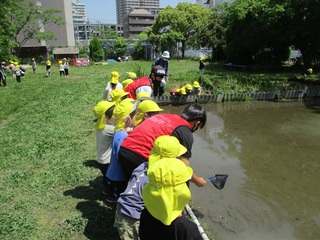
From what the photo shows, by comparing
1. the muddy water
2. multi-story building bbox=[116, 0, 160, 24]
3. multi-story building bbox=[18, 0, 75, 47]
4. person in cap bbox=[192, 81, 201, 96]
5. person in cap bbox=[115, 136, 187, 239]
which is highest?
multi-story building bbox=[116, 0, 160, 24]

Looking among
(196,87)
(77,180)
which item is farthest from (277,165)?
(196,87)

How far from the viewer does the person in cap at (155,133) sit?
2990 mm

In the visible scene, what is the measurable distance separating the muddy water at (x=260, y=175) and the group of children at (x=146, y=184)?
1578mm

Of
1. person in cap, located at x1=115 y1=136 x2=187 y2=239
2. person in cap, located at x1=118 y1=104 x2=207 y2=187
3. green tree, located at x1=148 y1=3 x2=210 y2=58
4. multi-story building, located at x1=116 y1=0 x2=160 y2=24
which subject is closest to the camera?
person in cap, located at x1=115 y1=136 x2=187 y2=239

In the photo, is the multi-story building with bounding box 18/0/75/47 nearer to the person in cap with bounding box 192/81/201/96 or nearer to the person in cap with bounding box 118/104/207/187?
the person in cap with bounding box 192/81/201/96

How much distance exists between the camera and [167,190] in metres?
1.89

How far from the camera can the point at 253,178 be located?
224 inches

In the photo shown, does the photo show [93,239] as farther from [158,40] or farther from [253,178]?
[158,40]

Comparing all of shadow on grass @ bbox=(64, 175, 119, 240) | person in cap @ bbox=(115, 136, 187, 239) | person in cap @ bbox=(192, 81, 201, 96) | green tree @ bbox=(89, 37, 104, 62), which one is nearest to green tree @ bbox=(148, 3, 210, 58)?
green tree @ bbox=(89, 37, 104, 62)

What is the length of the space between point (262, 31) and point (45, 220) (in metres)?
21.8

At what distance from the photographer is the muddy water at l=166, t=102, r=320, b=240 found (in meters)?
4.22

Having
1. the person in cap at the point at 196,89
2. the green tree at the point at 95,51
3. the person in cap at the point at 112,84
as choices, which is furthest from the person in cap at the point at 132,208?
the green tree at the point at 95,51

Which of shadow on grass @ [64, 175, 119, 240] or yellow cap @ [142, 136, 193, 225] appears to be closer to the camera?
yellow cap @ [142, 136, 193, 225]

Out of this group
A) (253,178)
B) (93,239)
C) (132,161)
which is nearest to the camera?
(132,161)
